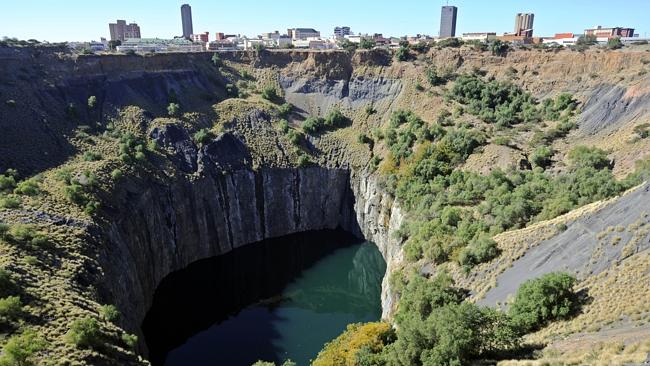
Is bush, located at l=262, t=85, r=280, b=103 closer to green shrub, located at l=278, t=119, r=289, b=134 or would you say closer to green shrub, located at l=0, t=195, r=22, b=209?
green shrub, located at l=278, t=119, r=289, b=134

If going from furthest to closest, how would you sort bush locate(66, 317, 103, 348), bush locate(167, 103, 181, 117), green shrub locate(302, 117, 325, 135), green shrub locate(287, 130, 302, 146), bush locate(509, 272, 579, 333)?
green shrub locate(302, 117, 325, 135)
green shrub locate(287, 130, 302, 146)
bush locate(167, 103, 181, 117)
bush locate(509, 272, 579, 333)
bush locate(66, 317, 103, 348)

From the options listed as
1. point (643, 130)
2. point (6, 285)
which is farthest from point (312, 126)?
point (6, 285)

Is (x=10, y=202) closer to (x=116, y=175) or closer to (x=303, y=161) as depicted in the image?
(x=116, y=175)

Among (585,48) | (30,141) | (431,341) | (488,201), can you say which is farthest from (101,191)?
(585,48)

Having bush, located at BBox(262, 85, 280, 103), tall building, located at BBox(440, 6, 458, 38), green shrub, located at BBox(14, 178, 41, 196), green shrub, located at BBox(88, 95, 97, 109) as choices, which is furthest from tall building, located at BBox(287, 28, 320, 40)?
green shrub, located at BBox(14, 178, 41, 196)

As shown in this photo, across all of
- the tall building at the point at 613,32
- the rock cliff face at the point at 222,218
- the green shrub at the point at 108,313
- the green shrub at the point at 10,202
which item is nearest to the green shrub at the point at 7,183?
the green shrub at the point at 10,202

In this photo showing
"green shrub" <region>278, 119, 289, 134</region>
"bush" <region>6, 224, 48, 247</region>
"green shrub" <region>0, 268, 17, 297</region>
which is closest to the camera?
"green shrub" <region>0, 268, 17, 297</region>

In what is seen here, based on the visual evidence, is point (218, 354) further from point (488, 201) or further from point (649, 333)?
point (649, 333)
